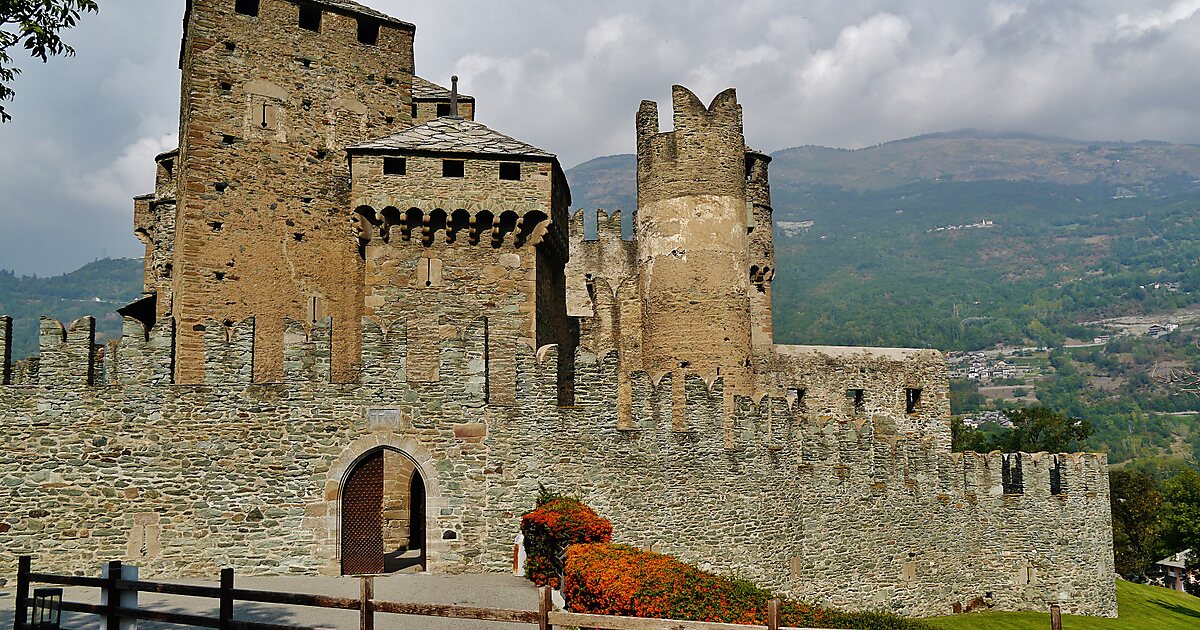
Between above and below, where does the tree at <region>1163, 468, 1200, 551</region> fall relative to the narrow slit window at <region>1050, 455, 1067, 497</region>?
below

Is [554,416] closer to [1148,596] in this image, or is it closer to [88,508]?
[88,508]

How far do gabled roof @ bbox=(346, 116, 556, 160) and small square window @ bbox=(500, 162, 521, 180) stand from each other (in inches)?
10.5

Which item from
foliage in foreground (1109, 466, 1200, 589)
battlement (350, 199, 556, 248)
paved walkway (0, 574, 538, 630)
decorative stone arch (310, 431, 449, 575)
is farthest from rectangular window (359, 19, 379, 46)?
foliage in foreground (1109, 466, 1200, 589)

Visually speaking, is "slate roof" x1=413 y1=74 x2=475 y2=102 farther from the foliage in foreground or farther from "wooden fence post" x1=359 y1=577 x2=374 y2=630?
the foliage in foreground

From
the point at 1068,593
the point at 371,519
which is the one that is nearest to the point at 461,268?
the point at 371,519

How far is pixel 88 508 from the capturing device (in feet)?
55.7

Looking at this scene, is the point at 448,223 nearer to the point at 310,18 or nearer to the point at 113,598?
the point at 310,18

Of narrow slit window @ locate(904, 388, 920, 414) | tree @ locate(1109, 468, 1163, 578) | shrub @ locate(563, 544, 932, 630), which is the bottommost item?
tree @ locate(1109, 468, 1163, 578)

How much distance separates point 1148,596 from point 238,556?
3497cm

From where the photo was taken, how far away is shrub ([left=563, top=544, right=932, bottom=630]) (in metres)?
12.3

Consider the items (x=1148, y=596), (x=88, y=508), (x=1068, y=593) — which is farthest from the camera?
(x=1148, y=596)

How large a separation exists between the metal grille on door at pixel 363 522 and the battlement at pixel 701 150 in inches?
668

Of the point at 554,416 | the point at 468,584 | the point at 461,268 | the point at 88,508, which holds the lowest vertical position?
the point at 468,584

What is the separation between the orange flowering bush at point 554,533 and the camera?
1625 centimetres
